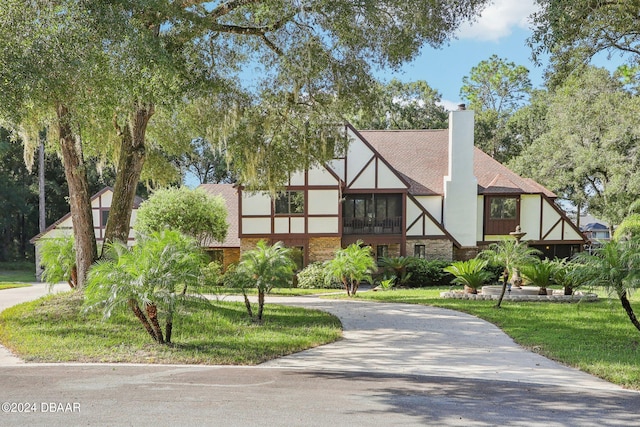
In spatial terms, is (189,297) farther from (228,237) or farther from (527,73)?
(527,73)

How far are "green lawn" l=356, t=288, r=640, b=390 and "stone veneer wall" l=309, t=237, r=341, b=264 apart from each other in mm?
7137

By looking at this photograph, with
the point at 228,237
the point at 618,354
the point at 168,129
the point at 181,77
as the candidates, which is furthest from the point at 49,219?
the point at 618,354

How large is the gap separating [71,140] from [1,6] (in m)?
5.13

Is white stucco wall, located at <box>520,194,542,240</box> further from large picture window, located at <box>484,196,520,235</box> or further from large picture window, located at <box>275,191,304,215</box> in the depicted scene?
large picture window, located at <box>275,191,304,215</box>

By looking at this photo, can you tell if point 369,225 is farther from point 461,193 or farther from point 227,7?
point 227,7

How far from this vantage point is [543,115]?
35.6 m

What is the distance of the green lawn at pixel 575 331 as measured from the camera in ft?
23.1

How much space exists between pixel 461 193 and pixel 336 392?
19.4 metres

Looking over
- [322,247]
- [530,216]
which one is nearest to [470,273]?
[322,247]

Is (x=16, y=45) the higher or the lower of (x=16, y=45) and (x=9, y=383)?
the higher

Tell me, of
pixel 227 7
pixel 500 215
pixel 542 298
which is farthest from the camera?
pixel 500 215

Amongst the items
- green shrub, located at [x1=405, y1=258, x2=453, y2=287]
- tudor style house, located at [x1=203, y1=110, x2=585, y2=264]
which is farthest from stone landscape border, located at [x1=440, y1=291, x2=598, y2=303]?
tudor style house, located at [x1=203, y1=110, x2=585, y2=264]

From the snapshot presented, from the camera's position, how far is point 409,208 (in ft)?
76.0

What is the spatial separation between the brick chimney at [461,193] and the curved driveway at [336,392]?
1587 centimetres
